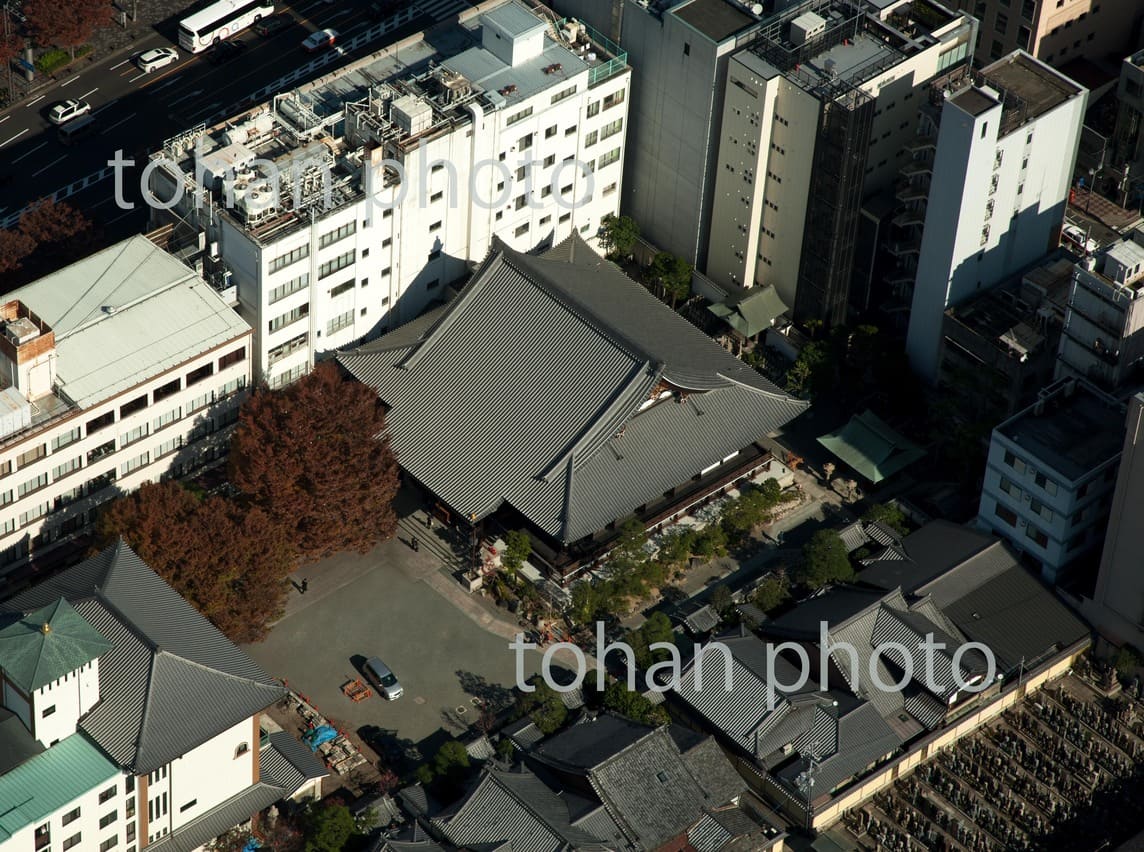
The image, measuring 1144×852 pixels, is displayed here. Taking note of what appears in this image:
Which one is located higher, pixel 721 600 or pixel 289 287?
pixel 289 287

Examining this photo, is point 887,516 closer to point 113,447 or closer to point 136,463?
point 136,463

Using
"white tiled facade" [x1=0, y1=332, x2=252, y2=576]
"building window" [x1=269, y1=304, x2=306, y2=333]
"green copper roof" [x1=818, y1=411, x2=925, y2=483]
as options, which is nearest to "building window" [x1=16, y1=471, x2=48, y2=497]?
"white tiled facade" [x1=0, y1=332, x2=252, y2=576]

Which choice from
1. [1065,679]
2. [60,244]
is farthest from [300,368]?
[1065,679]

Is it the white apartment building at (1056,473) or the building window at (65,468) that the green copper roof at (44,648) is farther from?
the white apartment building at (1056,473)

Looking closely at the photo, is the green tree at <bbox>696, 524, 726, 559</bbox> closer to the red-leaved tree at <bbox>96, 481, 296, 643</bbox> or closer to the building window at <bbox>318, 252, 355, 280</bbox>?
the red-leaved tree at <bbox>96, 481, 296, 643</bbox>

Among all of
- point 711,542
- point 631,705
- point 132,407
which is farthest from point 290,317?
point 631,705

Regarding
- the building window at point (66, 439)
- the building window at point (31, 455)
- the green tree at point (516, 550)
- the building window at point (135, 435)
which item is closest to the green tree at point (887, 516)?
the green tree at point (516, 550)
